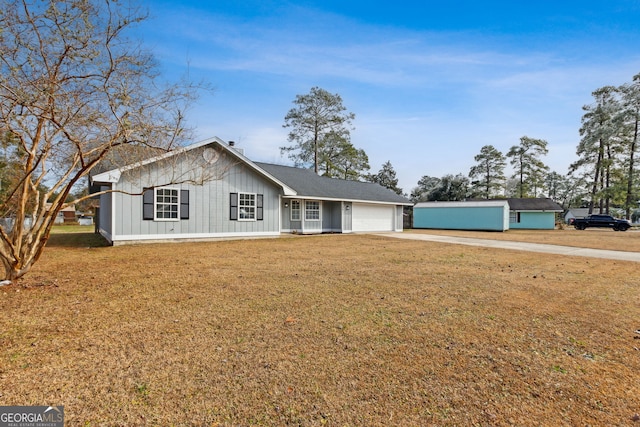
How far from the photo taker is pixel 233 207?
14.8 metres

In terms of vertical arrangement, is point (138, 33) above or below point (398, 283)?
above

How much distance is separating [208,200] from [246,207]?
1.89 meters

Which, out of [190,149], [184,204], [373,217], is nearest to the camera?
[190,149]

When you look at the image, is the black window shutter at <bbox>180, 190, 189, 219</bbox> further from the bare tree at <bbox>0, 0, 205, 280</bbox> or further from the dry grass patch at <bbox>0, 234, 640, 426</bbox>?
the dry grass patch at <bbox>0, 234, 640, 426</bbox>

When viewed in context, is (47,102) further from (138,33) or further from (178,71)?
(178,71)

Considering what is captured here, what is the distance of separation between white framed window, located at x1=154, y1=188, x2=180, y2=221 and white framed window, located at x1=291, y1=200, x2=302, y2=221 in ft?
23.6

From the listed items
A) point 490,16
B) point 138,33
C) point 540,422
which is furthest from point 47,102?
point 490,16

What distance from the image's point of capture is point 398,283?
21.4 feet

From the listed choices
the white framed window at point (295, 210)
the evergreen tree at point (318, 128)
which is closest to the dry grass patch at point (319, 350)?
the white framed window at point (295, 210)

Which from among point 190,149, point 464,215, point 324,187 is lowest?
point 464,215

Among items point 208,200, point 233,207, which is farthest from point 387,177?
point 208,200

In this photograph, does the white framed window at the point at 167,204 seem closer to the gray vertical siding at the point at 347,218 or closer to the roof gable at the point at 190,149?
the roof gable at the point at 190,149

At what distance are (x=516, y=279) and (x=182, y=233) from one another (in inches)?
474

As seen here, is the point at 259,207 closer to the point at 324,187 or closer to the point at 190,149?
the point at 190,149
